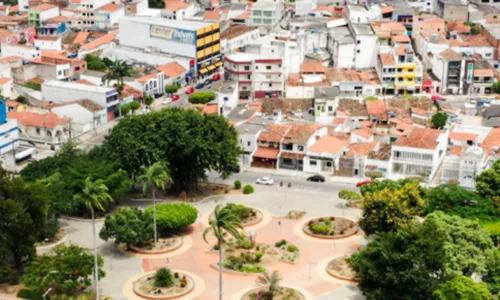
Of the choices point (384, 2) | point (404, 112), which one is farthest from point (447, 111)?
point (384, 2)

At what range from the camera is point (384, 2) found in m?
139

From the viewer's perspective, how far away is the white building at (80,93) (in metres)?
91.9

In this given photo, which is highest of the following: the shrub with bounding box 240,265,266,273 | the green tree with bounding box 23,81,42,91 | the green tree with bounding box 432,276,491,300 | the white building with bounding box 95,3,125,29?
the white building with bounding box 95,3,125,29

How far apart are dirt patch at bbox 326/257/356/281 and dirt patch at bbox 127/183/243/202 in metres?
16.6

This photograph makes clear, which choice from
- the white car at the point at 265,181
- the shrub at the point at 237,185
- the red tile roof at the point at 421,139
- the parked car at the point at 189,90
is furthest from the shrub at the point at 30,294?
the parked car at the point at 189,90

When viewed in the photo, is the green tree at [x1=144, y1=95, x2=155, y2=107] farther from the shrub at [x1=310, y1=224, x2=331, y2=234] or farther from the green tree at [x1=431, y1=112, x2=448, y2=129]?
the shrub at [x1=310, y1=224, x2=331, y2=234]

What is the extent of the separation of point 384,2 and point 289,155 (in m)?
69.7

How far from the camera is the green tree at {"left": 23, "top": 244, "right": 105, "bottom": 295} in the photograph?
167 feet

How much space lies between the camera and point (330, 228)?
62.9 meters

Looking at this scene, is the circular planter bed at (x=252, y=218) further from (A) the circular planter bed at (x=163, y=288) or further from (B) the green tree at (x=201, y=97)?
(B) the green tree at (x=201, y=97)

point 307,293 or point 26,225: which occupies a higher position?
point 26,225

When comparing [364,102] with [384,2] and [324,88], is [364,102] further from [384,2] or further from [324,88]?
[384,2]

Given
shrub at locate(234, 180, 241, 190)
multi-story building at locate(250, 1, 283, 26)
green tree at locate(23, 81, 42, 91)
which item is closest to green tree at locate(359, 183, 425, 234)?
shrub at locate(234, 180, 241, 190)

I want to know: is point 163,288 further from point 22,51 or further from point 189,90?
point 22,51
